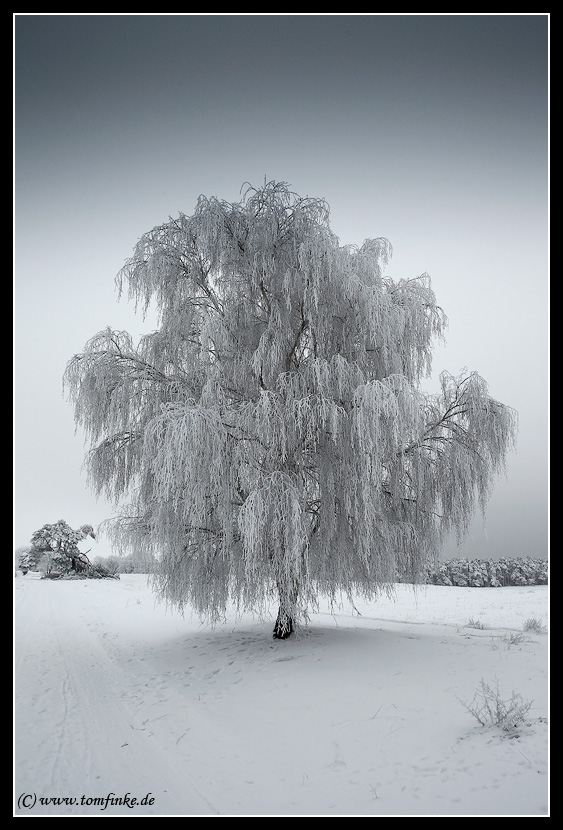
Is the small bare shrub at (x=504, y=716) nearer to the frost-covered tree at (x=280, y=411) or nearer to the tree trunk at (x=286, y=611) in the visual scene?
the frost-covered tree at (x=280, y=411)

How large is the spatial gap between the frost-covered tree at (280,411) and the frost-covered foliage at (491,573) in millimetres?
13682

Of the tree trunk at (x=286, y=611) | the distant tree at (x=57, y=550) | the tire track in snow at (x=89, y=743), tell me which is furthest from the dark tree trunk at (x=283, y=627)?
the distant tree at (x=57, y=550)

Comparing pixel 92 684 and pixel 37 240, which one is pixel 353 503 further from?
pixel 37 240

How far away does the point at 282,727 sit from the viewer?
450 cm

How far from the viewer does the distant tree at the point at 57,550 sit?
83.4ft

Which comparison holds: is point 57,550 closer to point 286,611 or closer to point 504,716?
point 286,611

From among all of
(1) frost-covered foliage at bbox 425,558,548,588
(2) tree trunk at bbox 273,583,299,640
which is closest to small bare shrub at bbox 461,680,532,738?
(2) tree trunk at bbox 273,583,299,640

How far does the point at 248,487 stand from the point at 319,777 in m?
3.89

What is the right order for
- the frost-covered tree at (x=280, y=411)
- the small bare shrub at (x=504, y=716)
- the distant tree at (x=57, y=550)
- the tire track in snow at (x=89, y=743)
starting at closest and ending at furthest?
1. the tire track in snow at (x=89, y=743)
2. the small bare shrub at (x=504, y=716)
3. the frost-covered tree at (x=280, y=411)
4. the distant tree at (x=57, y=550)

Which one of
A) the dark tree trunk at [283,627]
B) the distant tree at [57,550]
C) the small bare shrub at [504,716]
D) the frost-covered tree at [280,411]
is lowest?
the distant tree at [57,550]

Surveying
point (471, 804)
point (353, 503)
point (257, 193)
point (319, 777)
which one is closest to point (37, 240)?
point (257, 193)

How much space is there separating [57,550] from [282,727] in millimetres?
24880

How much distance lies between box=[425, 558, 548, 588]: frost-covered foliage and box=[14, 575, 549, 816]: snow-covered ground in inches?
514

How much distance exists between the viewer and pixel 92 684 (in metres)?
6.24
